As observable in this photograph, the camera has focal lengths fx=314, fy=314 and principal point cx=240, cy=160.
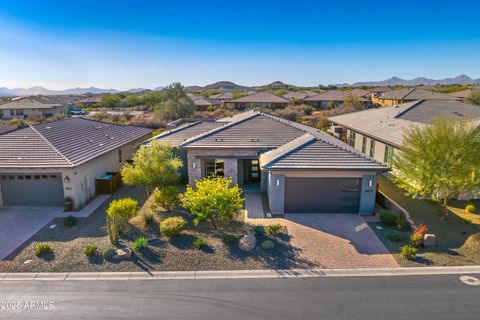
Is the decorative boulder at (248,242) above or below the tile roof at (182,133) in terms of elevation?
below

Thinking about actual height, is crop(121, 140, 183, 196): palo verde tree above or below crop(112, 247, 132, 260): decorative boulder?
above

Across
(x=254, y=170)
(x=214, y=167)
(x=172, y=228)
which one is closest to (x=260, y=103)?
(x=254, y=170)

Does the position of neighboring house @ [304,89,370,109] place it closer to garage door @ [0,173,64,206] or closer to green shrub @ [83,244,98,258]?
garage door @ [0,173,64,206]

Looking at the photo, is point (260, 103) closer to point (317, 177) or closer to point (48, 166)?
point (317, 177)

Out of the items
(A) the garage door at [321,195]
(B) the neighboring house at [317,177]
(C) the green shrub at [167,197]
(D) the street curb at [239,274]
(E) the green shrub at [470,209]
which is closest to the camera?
(D) the street curb at [239,274]

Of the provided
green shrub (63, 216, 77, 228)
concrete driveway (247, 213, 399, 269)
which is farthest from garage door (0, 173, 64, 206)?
concrete driveway (247, 213, 399, 269)

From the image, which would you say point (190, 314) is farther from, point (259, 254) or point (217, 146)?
point (217, 146)

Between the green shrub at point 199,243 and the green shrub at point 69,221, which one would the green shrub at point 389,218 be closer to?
the green shrub at point 199,243

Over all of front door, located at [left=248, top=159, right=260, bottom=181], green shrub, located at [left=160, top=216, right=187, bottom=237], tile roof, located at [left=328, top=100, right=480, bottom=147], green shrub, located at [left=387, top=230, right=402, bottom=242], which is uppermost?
tile roof, located at [left=328, top=100, right=480, bottom=147]

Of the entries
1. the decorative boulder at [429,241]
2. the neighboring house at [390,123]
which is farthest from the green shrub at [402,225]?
the neighboring house at [390,123]
